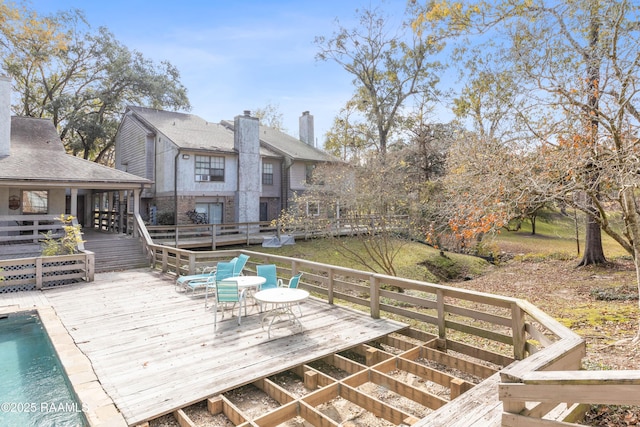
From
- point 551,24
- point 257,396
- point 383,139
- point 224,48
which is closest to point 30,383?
point 257,396

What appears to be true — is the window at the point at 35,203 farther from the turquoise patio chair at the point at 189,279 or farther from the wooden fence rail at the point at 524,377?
the wooden fence rail at the point at 524,377

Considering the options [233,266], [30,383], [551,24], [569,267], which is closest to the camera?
[30,383]

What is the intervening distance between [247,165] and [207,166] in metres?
2.23

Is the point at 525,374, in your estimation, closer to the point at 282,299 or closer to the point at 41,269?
the point at 282,299

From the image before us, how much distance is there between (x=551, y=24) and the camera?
25.0 feet

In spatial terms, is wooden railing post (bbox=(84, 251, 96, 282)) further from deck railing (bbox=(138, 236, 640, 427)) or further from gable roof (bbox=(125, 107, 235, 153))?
gable roof (bbox=(125, 107, 235, 153))

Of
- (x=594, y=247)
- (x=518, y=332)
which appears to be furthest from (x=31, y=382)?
(x=594, y=247)

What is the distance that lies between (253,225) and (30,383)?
15.0m

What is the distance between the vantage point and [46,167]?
46.1 feet

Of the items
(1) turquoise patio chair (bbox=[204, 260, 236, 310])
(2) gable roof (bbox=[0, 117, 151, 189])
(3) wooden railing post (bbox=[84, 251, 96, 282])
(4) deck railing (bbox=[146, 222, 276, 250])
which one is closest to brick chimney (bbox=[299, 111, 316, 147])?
(4) deck railing (bbox=[146, 222, 276, 250])

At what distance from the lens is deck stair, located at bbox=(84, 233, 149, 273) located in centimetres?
1302

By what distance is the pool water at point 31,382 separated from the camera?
4340mm

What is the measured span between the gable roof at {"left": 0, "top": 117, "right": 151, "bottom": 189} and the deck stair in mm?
2297

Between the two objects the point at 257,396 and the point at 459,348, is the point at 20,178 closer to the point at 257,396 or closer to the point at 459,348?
the point at 257,396
